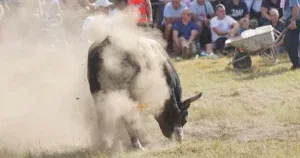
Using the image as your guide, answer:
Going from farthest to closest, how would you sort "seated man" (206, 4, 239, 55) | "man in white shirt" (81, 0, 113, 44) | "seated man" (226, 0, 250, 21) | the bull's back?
"seated man" (226, 0, 250, 21) < "seated man" (206, 4, 239, 55) < "man in white shirt" (81, 0, 113, 44) < the bull's back

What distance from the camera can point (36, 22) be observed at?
12.6m

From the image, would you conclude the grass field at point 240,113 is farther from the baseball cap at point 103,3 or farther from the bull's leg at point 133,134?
the baseball cap at point 103,3

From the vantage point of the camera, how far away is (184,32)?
15938 mm

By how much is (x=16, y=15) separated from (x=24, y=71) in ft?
4.21

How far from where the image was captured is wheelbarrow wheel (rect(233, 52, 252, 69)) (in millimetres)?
13688

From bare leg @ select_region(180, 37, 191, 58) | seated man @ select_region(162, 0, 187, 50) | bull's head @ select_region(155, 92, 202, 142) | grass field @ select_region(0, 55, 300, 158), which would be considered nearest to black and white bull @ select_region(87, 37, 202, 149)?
bull's head @ select_region(155, 92, 202, 142)

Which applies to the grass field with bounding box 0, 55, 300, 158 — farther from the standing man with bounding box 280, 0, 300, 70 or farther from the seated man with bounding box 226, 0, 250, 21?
the seated man with bounding box 226, 0, 250, 21

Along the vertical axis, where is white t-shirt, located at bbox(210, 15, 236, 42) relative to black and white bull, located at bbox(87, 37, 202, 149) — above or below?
below

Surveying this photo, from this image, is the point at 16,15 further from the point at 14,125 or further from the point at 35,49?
the point at 14,125

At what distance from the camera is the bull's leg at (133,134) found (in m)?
7.89

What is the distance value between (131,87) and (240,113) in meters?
2.22

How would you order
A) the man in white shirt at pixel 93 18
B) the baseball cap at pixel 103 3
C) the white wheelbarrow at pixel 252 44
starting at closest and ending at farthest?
the man in white shirt at pixel 93 18, the baseball cap at pixel 103 3, the white wheelbarrow at pixel 252 44

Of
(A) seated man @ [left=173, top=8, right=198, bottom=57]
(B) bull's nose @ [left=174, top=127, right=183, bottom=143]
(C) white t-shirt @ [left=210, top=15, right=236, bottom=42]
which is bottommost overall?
(A) seated man @ [left=173, top=8, right=198, bottom=57]

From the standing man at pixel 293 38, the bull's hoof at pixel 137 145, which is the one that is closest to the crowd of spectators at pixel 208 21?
the standing man at pixel 293 38
